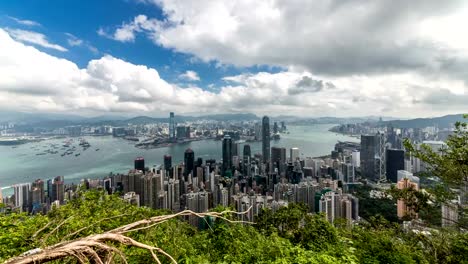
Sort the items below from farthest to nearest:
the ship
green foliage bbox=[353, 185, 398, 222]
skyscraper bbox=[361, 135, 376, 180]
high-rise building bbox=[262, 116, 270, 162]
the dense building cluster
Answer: high-rise building bbox=[262, 116, 270, 162] < the ship < skyscraper bbox=[361, 135, 376, 180] < green foliage bbox=[353, 185, 398, 222] < the dense building cluster

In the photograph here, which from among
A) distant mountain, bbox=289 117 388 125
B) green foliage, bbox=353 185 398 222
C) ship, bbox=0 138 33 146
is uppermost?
distant mountain, bbox=289 117 388 125

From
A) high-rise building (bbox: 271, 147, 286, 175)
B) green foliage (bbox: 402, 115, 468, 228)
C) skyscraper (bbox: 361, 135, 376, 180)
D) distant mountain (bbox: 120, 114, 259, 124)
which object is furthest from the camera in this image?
distant mountain (bbox: 120, 114, 259, 124)

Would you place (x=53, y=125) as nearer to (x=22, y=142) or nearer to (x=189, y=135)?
(x=22, y=142)

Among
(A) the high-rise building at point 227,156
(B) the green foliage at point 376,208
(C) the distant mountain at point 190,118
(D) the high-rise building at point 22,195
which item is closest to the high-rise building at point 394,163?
(B) the green foliage at point 376,208

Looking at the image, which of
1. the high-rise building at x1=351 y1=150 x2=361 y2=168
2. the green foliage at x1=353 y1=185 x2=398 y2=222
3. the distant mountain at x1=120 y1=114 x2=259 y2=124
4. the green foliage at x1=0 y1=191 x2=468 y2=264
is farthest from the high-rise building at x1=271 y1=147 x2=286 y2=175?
the distant mountain at x1=120 y1=114 x2=259 y2=124

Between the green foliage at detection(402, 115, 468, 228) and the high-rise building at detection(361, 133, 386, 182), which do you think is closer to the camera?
the green foliage at detection(402, 115, 468, 228)

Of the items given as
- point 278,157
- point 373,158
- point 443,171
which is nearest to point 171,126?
point 278,157

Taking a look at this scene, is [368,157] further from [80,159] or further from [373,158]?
[80,159]

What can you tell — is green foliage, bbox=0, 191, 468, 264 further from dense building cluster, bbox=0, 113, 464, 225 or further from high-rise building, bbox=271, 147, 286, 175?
high-rise building, bbox=271, 147, 286, 175
